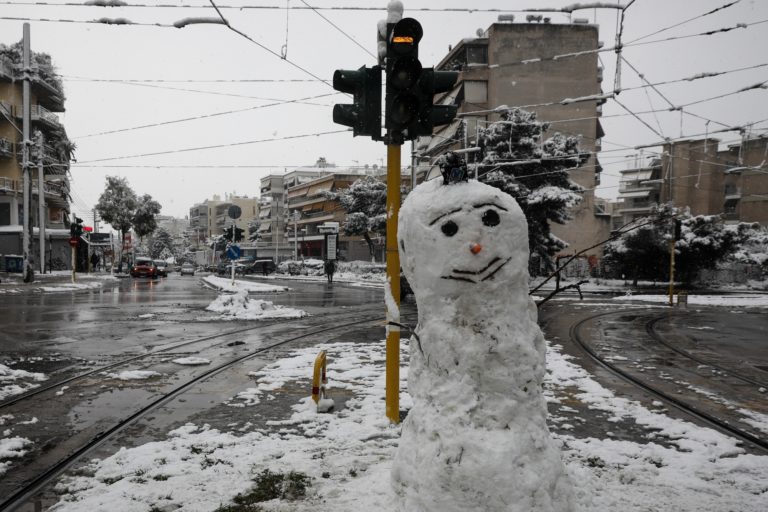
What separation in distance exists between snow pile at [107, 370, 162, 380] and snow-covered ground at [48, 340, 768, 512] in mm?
2512

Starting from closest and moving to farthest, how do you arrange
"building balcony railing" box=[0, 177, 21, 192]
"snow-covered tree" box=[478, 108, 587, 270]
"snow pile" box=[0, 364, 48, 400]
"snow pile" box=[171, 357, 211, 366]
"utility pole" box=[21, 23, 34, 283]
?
1. "snow pile" box=[0, 364, 48, 400]
2. "snow pile" box=[171, 357, 211, 366]
3. "utility pole" box=[21, 23, 34, 283]
4. "snow-covered tree" box=[478, 108, 587, 270]
5. "building balcony railing" box=[0, 177, 21, 192]

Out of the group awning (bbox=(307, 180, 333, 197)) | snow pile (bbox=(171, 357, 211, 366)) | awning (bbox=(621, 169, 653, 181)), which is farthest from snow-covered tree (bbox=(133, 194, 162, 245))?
snow pile (bbox=(171, 357, 211, 366))

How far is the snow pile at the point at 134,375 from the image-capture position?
23.1 ft

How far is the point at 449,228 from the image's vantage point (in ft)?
9.04

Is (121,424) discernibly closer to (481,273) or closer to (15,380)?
(15,380)

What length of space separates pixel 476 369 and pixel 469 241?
26.3 inches

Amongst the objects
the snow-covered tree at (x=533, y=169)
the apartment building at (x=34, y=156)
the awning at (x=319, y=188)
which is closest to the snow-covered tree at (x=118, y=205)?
the apartment building at (x=34, y=156)

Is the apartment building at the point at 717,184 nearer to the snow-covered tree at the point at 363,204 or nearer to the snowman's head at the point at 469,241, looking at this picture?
the snow-covered tree at the point at 363,204

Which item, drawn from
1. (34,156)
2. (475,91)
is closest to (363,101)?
(475,91)

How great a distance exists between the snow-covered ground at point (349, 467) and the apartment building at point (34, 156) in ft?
130

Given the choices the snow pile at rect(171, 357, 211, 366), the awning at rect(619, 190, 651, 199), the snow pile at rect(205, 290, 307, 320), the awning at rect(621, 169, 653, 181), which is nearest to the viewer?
the snow pile at rect(171, 357, 211, 366)

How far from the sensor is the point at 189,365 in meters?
7.91

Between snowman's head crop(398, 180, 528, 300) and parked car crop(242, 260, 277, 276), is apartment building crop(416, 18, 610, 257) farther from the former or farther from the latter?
snowman's head crop(398, 180, 528, 300)

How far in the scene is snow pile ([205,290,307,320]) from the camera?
14.6 metres
